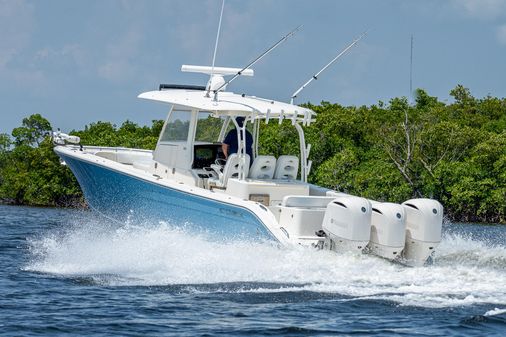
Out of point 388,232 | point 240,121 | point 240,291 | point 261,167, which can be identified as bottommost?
point 240,291

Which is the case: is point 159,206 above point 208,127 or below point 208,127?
below

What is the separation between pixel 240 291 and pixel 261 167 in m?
4.17

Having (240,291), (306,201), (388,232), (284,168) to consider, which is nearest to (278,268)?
(240,291)

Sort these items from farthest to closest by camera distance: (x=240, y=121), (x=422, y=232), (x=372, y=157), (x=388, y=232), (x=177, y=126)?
(x=372, y=157) < (x=177, y=126) < (x=240, y=121) < (x=422, y=232) < (x=388, y=232)

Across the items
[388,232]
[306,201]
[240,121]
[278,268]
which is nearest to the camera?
[278,268]

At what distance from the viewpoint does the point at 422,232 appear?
14.1 metres

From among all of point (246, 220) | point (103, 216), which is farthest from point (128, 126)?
point (246, 220)

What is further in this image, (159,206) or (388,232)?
(159,206)

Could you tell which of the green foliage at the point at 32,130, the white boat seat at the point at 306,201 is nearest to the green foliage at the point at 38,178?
the green foliage at the point at 32,130

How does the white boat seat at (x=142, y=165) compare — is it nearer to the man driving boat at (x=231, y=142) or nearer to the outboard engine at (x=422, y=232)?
the man driving boat at (x=231, y=142)

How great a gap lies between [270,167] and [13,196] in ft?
123

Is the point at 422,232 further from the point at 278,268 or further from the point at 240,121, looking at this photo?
the point at 240,121

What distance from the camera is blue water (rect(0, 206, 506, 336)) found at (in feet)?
35.7

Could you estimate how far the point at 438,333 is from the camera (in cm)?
1048
